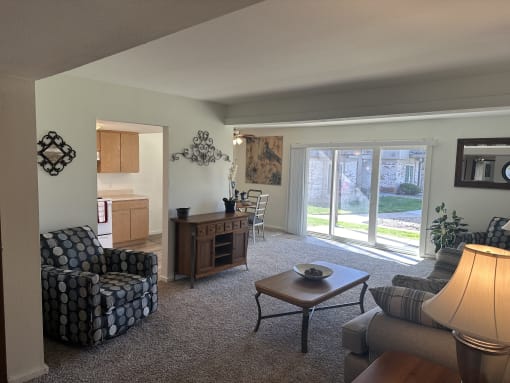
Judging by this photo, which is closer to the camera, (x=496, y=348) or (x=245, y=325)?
(x=496, y=348)

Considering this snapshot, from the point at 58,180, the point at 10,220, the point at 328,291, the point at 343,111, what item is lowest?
the point at 328,291

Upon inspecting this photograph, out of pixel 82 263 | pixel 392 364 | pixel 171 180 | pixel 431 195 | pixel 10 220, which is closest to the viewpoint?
pixel 392 364

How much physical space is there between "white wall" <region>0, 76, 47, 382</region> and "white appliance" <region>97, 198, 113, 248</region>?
3.24 metres

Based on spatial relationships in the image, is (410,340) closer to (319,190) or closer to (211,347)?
(211,347)

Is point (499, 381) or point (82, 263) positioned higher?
point (499, 381)

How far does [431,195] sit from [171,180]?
4217 millimetres

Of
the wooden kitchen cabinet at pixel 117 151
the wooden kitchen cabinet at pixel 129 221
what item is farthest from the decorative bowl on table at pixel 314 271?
the wooden kitchen cabinet at pixel 117 151

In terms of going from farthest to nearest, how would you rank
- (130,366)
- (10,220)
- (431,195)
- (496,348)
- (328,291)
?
(431,195) < (328,291) < (130,366) < (10,220) < (496,348)

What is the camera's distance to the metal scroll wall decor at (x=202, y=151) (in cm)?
464

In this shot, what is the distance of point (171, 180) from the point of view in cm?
448

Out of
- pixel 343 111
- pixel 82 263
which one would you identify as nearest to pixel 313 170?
pixel 343 111

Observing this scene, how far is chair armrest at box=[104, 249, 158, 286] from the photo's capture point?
346 cm

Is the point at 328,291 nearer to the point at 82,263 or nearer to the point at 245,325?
the point at 245,325

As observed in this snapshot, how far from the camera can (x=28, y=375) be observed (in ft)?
8.16
